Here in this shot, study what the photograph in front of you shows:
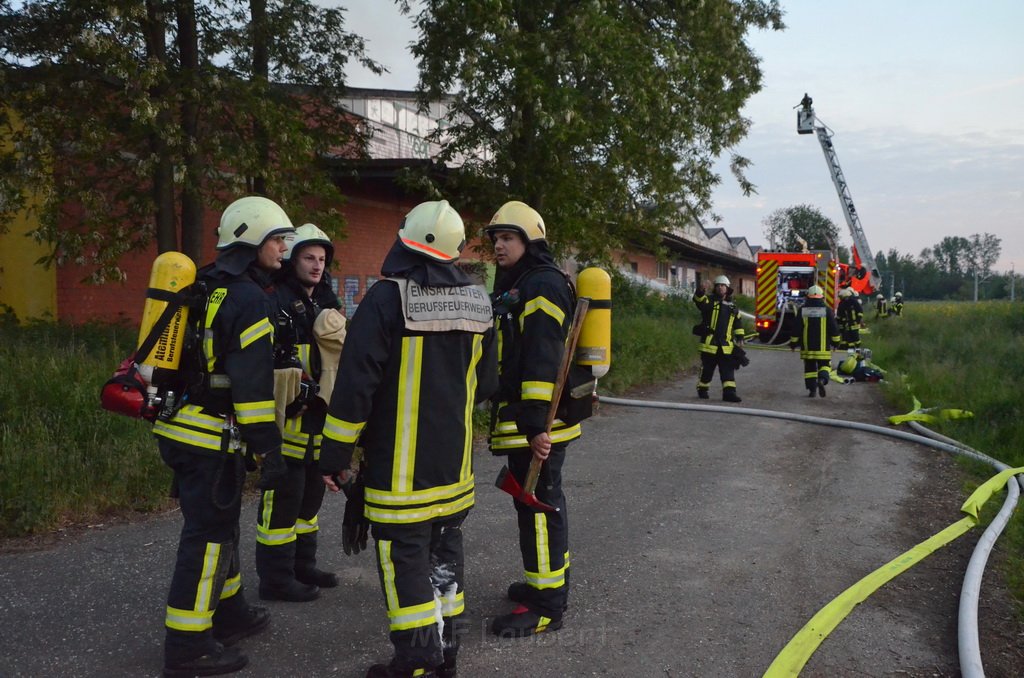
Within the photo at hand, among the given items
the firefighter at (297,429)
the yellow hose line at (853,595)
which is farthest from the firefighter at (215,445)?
the yellow hose line at (853,595)

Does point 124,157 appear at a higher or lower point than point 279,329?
higher

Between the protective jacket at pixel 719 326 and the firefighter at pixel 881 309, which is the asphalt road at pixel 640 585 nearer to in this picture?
the protective jacket at pixel 719 326

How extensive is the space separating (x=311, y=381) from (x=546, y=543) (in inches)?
52.5

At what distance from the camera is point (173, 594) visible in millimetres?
3100

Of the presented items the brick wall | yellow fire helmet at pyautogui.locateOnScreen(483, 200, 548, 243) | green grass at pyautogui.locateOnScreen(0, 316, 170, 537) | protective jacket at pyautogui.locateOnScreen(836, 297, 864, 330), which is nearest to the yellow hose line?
yellow fire helmet at pyautogui.locateOnScreen(483, 200, 548, 243)

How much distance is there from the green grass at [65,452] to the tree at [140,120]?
91.4 inches

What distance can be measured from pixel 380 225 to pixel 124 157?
707 cm

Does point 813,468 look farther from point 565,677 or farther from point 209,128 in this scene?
point 209,128

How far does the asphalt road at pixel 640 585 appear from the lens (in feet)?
10.9

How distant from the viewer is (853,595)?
3.95 meters

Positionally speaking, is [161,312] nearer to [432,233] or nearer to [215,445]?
[215,445]

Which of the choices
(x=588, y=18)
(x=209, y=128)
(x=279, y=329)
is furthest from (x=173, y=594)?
(x=588, y=18)

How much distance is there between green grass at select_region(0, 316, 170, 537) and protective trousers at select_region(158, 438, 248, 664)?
2323 millimetres

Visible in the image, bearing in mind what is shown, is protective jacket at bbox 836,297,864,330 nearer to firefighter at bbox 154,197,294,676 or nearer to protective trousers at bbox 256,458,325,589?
protective trousers at bbox 256,458,325,589
